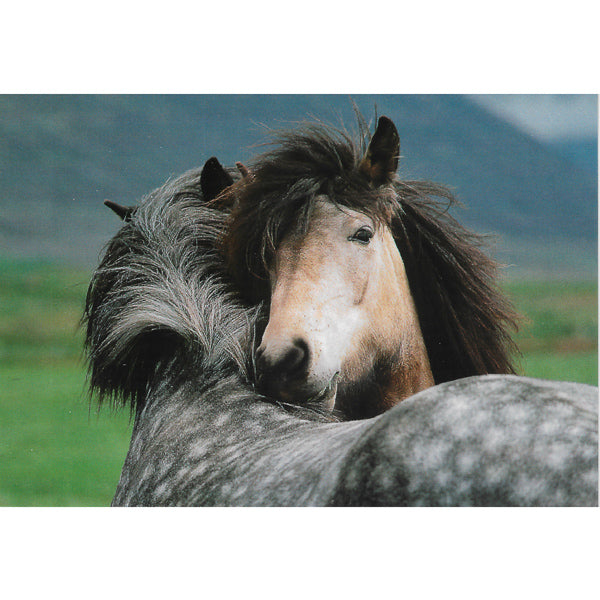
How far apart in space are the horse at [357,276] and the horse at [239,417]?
0.45ft

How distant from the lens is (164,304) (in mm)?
2355

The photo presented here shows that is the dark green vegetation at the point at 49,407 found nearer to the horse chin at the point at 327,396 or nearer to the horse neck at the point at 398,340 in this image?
the horse chin at the point at 327,396

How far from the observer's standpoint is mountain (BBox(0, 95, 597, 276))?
2691mm

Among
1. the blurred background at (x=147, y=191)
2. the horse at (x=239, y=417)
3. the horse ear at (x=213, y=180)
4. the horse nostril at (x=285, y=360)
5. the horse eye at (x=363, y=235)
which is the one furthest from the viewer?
the blurred background at (x=147, y=191)

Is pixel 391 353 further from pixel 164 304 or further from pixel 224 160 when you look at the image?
pixel 224 160

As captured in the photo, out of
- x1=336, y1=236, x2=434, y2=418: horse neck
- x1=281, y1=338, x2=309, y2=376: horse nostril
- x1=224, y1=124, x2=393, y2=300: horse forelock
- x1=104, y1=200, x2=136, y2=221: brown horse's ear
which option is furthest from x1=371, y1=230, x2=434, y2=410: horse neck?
x1=104, y1=200, x2=136, y2=221: brown horse's ear

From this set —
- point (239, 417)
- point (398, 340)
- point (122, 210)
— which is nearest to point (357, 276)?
point (398, 340)

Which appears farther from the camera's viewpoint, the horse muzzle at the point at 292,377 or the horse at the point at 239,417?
the horse muzzle at the point at 292,377

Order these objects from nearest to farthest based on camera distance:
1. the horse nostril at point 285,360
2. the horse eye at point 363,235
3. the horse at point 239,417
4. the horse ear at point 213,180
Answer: the horse at point 239,417 → the horse nostril at point 285,360 → the horse eye at point 363,235 → the horse ear at point 213,180

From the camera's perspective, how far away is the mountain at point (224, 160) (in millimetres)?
2691

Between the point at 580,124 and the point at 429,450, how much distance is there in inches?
74.2

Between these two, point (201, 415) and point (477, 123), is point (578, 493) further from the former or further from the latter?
point (477, 123)

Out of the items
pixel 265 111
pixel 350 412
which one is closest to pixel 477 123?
pixel 265 111

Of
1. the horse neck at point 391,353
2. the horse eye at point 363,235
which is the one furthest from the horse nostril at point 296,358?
the horse eye at point 363,235
